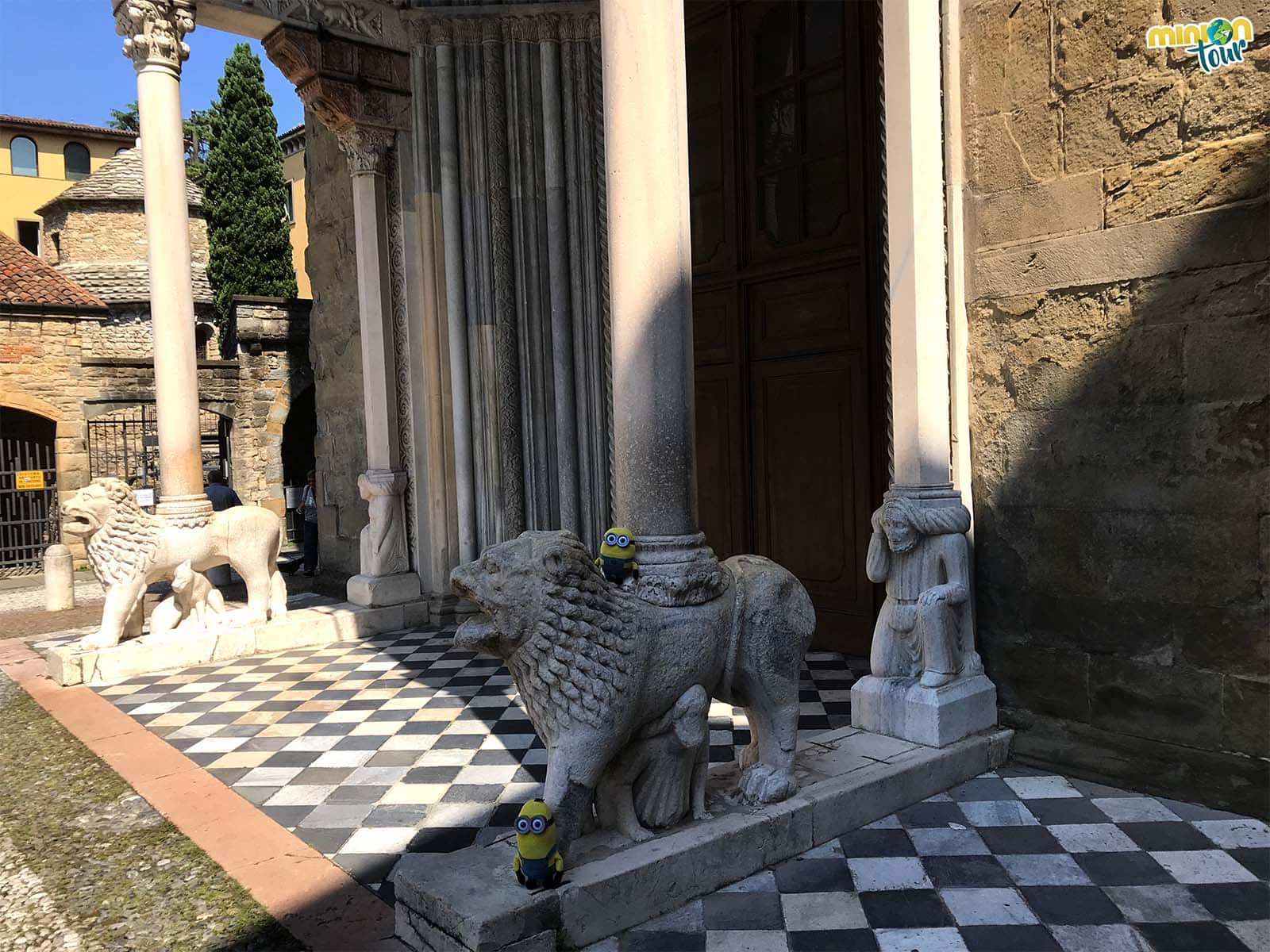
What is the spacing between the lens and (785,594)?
2877 mm

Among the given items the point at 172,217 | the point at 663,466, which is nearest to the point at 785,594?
the point at 663,466

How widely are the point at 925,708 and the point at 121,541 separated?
478 centimetres

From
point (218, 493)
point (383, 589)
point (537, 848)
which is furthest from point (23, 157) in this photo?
point (537, 848)

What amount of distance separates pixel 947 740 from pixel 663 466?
1624 millimetres

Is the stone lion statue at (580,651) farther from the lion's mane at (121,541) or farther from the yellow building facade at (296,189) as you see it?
the yellow building facade at (296,189)

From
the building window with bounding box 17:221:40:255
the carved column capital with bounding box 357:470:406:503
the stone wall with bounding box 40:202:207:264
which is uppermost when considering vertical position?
the building window with bounding box 17:221:40:255

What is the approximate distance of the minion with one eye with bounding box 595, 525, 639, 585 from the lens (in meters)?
2.77

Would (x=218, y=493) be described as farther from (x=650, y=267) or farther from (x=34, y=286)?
(x=650, y=267)

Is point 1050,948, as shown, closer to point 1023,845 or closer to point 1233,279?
point 1023,845

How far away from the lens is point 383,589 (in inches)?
267

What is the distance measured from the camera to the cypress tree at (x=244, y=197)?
730 inches

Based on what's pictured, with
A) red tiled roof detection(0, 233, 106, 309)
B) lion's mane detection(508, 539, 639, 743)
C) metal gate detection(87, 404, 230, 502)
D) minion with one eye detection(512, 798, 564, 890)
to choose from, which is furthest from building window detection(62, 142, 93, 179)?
minion with one eye detection(512, 798, 564, 890)

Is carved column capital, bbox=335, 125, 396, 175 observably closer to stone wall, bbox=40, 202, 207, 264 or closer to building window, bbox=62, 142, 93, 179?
stone wall, bbox=40, 202, 207, 264

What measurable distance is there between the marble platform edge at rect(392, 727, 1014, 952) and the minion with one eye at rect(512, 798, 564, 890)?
3cm
